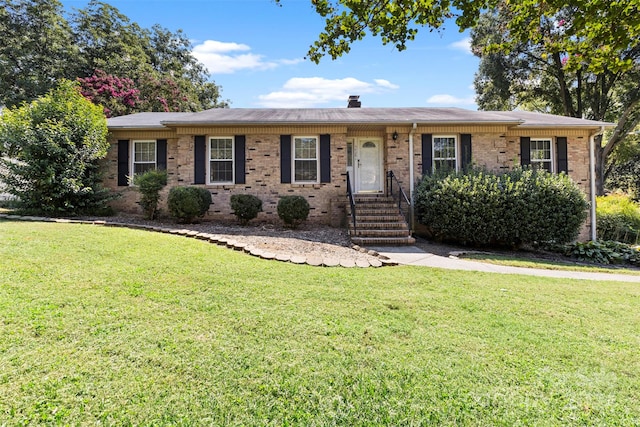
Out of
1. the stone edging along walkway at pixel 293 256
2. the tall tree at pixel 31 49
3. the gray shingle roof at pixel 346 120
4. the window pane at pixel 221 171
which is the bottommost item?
the stone edging along walkway at pixel 293 256

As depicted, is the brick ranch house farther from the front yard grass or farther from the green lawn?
the green lawn

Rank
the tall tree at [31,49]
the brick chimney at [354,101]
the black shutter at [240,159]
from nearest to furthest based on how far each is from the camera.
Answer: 1. the black shutter at [240,159]
2. the brick chimney at [354,101]
3. the tall tree at [31,49]

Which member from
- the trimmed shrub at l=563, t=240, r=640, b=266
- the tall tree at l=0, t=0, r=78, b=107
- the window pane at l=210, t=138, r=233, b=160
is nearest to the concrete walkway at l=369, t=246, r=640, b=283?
the trimmed shrub at l=563, t=240, r=640, b=266

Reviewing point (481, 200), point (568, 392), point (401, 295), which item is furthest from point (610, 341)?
point (481, 200)

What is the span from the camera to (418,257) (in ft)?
21.9

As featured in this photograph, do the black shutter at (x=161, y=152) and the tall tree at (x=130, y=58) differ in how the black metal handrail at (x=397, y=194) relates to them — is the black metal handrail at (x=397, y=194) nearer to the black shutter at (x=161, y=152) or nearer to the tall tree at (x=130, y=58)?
the black shutter at (x=161, y=152)

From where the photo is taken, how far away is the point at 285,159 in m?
10.2

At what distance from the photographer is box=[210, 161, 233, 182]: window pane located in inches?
407

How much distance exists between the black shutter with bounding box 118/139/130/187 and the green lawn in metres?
6.86

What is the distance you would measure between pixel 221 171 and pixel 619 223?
1421 cm

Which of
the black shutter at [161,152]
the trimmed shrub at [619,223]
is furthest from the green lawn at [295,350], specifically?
the trimmed shrub at [619,223]

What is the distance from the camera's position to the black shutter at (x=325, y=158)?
10164mm

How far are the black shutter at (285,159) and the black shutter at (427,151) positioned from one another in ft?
14.3

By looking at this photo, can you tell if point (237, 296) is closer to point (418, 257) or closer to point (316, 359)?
point (316, 359)
